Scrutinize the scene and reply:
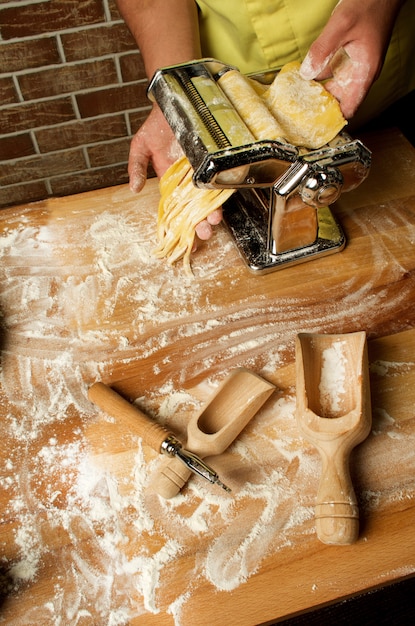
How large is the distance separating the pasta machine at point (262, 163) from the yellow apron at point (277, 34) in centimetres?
18

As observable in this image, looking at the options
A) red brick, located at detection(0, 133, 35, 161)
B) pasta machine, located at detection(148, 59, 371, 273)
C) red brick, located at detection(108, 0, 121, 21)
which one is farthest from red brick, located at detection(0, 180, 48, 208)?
pasta machine, located at detection(148, 59, 371, 273)

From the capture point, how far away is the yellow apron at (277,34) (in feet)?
3.71

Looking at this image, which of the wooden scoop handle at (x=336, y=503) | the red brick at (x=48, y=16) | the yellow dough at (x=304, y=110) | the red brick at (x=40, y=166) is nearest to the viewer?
the wooden scoop handle at (x=336, y=503)

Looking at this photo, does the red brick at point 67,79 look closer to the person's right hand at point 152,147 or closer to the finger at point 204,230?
the person's right hand at point 152,147

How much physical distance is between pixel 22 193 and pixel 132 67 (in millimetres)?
673

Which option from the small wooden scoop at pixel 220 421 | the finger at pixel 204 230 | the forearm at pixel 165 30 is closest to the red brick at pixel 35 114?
the forearm at pixel 165 30

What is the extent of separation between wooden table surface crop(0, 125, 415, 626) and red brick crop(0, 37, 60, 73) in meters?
0.94

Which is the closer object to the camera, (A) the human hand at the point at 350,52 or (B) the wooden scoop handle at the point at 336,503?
(B) the wooden scoop handle at the point at 336,503

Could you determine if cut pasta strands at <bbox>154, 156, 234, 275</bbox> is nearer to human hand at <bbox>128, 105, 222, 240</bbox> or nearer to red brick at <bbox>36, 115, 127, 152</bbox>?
human hand at <bbox>128, 105, 222, 240</bbox>

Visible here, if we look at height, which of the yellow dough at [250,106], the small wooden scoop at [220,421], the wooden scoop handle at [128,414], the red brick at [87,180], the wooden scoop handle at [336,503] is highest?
the yellow dough at [250,106]

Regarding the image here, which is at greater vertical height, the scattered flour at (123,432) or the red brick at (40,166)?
the scattered flour at (123,432)

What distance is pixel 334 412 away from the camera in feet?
2.66

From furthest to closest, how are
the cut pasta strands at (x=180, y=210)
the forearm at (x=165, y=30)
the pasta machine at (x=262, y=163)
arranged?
the forearm at (x=165, y=30), the cut pasta strands at (x=180, y=210), the pasta machine at (x=262, y=163)

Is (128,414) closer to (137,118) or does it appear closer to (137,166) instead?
(137,166)
